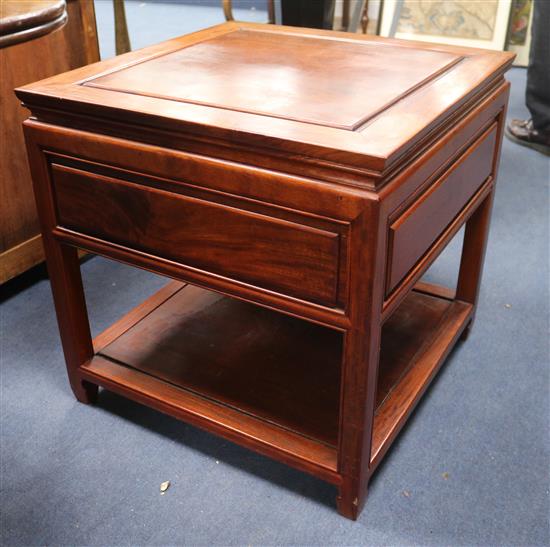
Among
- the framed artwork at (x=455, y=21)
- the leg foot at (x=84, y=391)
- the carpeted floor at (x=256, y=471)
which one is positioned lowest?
the carpeted floor at (x=256, y=471)

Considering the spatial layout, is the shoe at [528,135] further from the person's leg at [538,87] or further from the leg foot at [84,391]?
the leg foot at [84,391]

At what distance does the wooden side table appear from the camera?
89 cm

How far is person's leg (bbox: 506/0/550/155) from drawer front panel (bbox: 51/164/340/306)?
5.92ft

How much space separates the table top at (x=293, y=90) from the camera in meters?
0.88

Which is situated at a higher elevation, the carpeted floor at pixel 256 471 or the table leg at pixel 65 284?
the table leg at pixel 65 284

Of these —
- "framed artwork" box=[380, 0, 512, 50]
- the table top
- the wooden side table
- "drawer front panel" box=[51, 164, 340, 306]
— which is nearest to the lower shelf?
the wooden side table

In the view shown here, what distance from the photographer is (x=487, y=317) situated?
1.62m

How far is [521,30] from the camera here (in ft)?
10.9

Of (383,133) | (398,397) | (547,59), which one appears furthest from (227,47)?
(547,59)

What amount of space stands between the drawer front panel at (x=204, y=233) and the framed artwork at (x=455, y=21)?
2.46m

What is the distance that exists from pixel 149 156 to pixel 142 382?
45cm

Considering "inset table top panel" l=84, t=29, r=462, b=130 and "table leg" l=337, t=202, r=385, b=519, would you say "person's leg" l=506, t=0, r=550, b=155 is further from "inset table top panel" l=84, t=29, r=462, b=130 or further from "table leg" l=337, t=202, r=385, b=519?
"table leg" l=337, t=202, r=385, b=519

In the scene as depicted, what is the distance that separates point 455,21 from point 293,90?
2630mm

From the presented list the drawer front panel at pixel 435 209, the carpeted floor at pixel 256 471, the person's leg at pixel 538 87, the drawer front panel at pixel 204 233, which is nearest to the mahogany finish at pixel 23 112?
the carpeted floor at pixel 256 471
